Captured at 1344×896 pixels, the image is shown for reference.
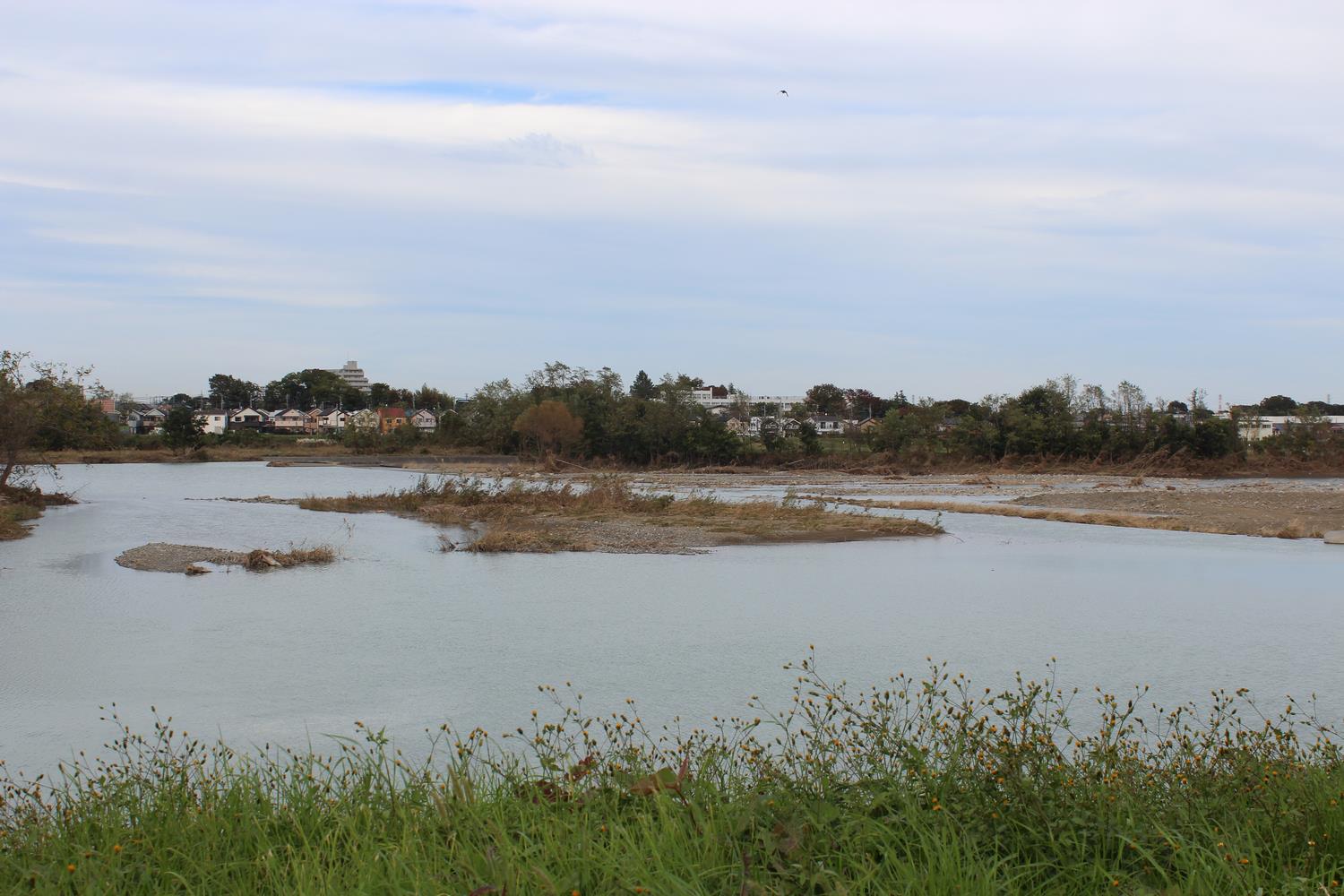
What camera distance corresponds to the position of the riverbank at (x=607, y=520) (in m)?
24.1

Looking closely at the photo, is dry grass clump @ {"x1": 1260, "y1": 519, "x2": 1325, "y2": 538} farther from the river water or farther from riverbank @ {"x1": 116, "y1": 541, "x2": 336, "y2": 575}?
riverbank @ {"x1": 116, "y1": 541, "x2": 336, "y2": 575}

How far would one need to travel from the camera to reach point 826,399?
13600 centimetres

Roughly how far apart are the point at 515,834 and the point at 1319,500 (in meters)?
39.6

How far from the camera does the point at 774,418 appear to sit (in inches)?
2963

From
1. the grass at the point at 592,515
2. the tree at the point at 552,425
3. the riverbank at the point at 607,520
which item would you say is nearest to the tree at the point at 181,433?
the tree at the point at 552,425

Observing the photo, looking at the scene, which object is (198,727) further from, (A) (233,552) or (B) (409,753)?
(A) (233,552)

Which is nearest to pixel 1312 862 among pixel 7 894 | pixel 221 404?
pixel 7 894

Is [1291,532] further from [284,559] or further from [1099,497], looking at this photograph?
[284,559]

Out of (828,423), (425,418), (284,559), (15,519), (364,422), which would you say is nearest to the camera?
(284,559)

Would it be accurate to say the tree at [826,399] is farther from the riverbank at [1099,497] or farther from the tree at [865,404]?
the riverbank at [1099,497]

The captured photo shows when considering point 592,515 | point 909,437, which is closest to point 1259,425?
point 909,437

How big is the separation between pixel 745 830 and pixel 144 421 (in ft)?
457

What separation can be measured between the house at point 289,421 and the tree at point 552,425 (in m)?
65.6

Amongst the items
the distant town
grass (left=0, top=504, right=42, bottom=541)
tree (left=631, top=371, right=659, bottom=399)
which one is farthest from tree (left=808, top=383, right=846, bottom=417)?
grass (left=0, top=504, right=42, bottom=541)
